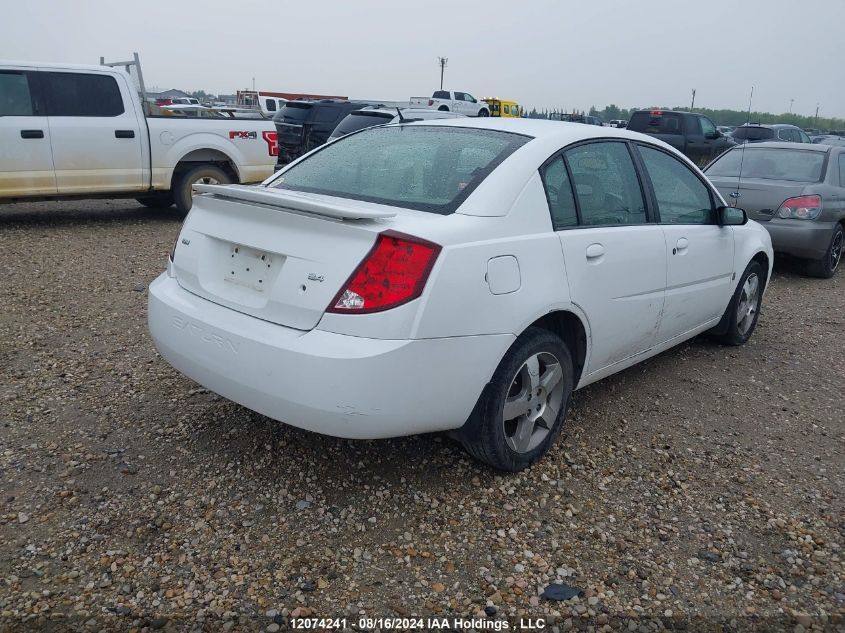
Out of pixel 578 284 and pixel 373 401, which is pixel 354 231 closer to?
pixel 373 401

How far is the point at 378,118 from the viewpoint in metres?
11.1

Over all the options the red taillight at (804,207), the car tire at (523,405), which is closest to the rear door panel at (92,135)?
the car tire at (523,405)

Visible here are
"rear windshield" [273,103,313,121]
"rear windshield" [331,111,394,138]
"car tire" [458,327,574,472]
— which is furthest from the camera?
"rear windshield" [273,103,313,121]

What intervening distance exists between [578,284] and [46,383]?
9.99 ft

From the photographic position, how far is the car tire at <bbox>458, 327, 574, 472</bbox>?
302 cm

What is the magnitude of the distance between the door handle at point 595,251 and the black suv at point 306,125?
10.5 meters

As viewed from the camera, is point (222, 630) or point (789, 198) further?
point (789, 198)

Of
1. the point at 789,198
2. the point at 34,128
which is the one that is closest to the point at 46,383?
the point at 34,128

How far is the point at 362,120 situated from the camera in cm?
1122

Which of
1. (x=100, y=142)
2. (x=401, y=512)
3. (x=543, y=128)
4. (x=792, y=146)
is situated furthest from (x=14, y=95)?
(x=792, y=146)

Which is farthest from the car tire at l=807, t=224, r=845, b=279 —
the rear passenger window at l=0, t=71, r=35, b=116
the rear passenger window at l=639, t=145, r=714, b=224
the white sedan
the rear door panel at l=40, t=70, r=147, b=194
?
the rear passenger window at l=0, t=71, r=35, b=116

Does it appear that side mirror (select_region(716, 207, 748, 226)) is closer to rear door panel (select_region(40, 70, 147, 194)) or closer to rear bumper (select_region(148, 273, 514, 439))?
rear bumper (select_region(148, 273, 514, 439))

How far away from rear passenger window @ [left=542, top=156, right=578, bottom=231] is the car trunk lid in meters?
0.81

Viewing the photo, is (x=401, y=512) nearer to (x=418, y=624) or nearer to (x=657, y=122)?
(x=418, y=624)
